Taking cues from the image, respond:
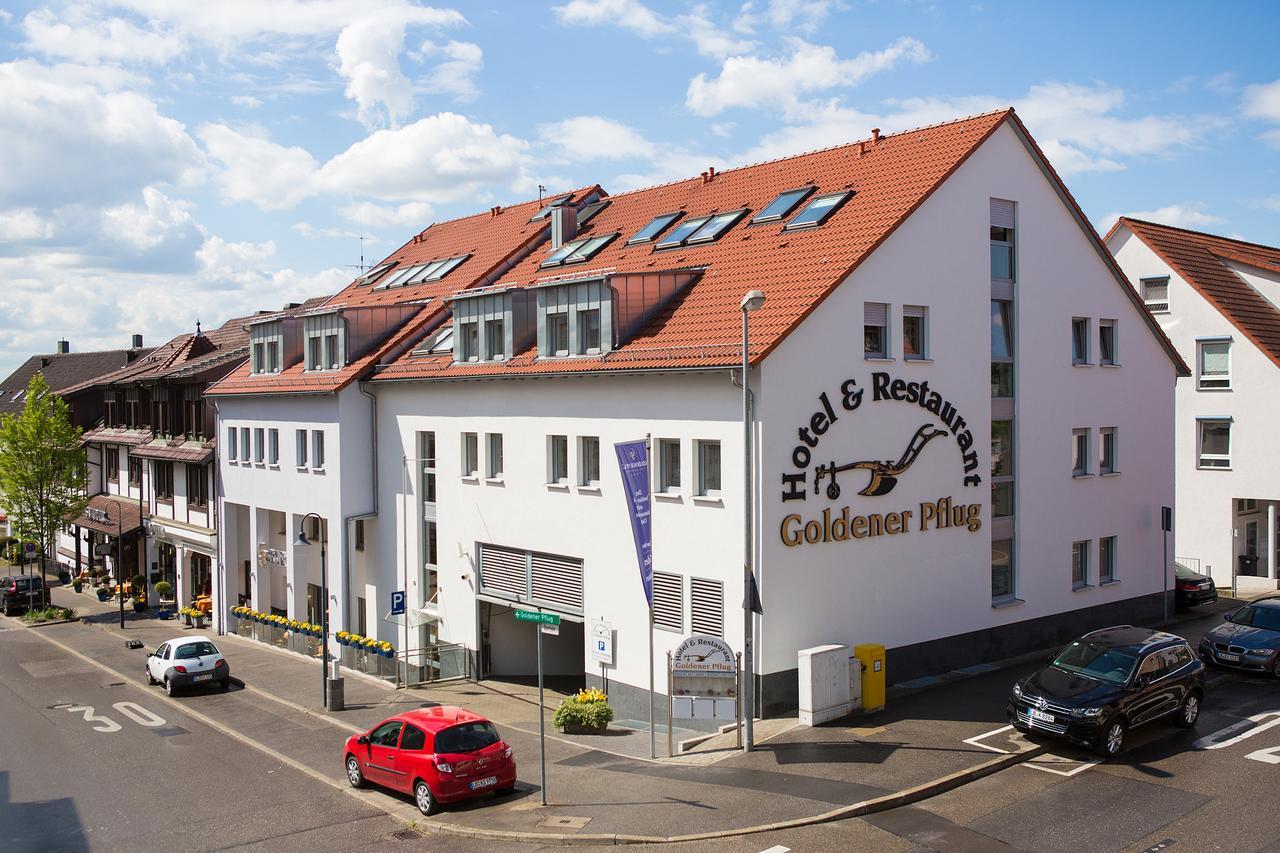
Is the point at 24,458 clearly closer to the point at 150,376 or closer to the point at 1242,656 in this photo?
the point at 150,376

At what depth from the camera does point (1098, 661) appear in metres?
19.1

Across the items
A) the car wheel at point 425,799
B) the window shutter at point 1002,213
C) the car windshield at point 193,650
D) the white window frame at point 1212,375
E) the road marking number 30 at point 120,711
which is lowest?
the road marking number 30 at point 120,711

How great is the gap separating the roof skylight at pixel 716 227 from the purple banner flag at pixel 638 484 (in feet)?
28.8

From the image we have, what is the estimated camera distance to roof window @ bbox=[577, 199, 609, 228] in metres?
35.9

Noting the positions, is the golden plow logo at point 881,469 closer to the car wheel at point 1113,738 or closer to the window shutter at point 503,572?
the car wheel at point 1113,738

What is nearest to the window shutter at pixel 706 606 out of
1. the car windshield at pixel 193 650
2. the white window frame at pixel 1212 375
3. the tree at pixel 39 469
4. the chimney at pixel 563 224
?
the car windshield at pixel 193 650

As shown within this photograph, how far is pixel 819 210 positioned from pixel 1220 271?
924 inches

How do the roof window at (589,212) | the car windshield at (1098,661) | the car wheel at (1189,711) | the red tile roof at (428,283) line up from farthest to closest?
the roof window at (589,212) → the red tile roof at (428,283) → the car wheel at (1189,711) → the car windshield at (1098,661)

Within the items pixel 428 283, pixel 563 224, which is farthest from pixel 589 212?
pixel 428 283

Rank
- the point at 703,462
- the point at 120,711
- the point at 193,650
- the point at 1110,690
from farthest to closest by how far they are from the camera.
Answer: the point at 193,650, the point at 120,711, the point at 703,462, the point at 1110,690

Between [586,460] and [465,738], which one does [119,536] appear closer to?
[586,460]

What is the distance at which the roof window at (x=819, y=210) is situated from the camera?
24719mm

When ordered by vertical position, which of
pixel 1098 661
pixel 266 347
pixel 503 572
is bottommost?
pixel 1098 661

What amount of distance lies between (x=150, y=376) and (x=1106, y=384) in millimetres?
40955
